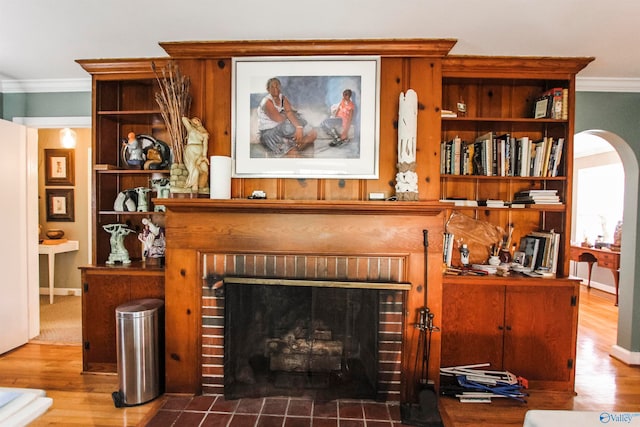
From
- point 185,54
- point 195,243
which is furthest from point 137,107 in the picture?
point 195,243

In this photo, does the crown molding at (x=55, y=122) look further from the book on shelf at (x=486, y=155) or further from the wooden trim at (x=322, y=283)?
the book on shelf at (x=486, y=155)

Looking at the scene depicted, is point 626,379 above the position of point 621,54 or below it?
below

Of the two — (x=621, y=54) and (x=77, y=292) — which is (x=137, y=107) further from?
(x=621, y=54)

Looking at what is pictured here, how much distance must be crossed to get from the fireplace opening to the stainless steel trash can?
51 cm

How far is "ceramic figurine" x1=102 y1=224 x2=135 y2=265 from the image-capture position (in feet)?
9.39

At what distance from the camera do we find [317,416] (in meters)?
2.23

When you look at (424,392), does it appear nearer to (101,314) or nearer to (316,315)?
(316,315)

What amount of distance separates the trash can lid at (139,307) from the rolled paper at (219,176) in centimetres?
90

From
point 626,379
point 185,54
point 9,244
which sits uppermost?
point 185,54

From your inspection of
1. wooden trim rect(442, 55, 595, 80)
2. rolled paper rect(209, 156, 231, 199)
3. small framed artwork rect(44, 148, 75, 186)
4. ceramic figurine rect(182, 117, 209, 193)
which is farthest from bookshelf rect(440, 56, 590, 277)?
→ small framed artwork rect(44, 148, 75, 186)

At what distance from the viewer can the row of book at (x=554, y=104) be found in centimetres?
271

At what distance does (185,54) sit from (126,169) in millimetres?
1115

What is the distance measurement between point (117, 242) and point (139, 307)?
2.33 feet

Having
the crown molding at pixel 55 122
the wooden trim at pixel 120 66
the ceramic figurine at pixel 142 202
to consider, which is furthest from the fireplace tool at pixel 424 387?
the crown molding at pixel 55 122
